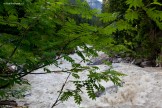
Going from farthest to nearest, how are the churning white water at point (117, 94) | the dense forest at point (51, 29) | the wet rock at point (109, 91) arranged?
1. the wet rock at point (109, 91)
2. the churning white water at point (117, 94)
3. the dense forest at point (51, 29)

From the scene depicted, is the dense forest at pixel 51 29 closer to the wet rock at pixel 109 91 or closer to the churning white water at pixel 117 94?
the churning white water at pixel 117 94

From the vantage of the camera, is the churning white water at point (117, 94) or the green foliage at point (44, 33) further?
the churning white water at point (117, 94)

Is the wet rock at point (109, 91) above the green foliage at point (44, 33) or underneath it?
underneath

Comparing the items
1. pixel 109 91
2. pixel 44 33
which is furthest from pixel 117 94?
pixel 44 33

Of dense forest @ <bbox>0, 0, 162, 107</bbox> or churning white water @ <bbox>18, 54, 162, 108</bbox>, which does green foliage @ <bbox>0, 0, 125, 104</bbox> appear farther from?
churning white water @ <bbox>18, 54, 162, 108</bbox>

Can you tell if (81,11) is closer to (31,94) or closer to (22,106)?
(22,106)

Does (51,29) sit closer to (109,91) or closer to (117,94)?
(117,94)

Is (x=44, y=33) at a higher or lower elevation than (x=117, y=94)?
higher

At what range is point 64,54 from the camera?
2.42 meters

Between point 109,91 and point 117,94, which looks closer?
point 117,94

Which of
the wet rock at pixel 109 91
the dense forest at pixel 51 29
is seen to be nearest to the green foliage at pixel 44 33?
the dense forest at pixel 51 29

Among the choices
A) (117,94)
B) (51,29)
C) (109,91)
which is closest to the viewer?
(51,29)

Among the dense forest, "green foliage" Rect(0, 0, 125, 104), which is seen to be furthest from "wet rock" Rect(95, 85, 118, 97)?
"green foliage" Rect(0, 0, 125, 104)

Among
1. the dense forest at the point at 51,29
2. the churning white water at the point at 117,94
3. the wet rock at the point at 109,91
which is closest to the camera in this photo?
the dense forest at the point at 51,29
